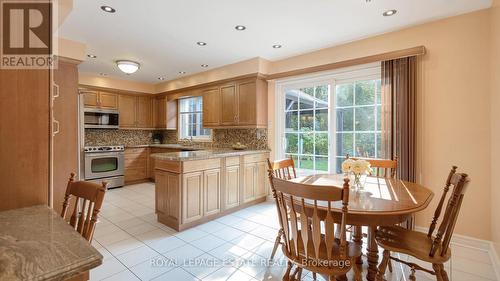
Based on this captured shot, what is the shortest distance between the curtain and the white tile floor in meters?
1.04

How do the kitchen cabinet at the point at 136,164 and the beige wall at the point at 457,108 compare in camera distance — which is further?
the kitchen cabinet at the point at 136,164

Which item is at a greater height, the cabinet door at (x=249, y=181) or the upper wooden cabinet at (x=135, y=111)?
the upper wooden cabinet at (x=135, y=111)

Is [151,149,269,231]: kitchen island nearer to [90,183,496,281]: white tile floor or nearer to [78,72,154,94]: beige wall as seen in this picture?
[90,183,496,281]: white tile floor

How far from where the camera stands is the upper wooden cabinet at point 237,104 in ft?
13.8

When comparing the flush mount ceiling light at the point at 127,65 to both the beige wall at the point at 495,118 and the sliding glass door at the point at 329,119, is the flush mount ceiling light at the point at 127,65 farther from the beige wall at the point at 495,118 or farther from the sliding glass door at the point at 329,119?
the beige wall at the point at 495,118

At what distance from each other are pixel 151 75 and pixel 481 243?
19.9ft

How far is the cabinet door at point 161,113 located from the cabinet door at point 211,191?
10.8 feet

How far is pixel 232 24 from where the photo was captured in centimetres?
289

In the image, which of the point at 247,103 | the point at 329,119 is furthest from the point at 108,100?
the point at 329,119

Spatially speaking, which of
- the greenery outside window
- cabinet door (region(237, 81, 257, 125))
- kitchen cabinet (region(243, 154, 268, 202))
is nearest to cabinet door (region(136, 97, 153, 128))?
the greenery outside window

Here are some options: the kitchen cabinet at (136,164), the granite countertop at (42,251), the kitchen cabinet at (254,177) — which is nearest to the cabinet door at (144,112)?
the kitchen cabinet at (136,164)

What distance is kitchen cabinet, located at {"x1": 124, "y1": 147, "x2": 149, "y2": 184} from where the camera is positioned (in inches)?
221

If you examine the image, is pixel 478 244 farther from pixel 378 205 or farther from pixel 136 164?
pixel 136 164

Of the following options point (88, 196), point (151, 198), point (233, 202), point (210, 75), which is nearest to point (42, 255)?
point (88, 196)
